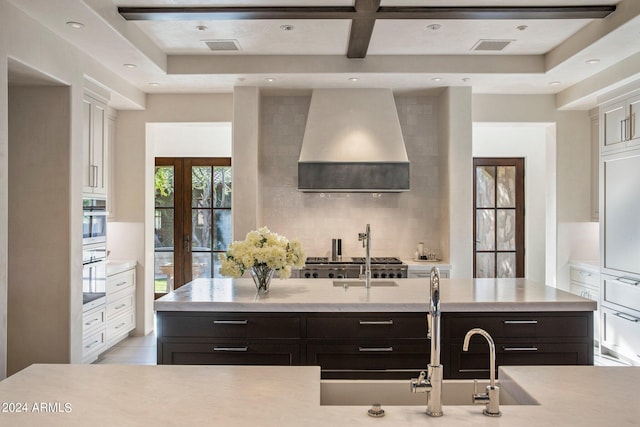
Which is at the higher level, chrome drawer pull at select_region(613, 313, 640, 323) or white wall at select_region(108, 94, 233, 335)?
white wall at select_region(108, 94, 233, 335)

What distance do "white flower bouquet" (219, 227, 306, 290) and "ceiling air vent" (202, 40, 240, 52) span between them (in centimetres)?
219

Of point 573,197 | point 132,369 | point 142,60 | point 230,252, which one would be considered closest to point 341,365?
point 230,252

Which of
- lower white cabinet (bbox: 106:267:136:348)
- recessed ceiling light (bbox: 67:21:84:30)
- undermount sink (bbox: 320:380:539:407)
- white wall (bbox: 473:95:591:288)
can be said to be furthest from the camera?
white wall (bbox: 473:95:591:288)

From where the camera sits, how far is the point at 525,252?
6.80m

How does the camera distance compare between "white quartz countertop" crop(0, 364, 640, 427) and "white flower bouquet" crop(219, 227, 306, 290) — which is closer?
"white quartz countertop" crop(0, 364, 640, 427)

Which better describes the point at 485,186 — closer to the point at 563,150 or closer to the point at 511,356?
the point at 563,150

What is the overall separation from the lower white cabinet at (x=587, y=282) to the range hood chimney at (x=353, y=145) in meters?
2.08

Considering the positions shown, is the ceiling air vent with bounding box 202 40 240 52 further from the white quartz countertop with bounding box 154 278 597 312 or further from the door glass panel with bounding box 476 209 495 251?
the door glass panel with bounding box 476 209 495 251

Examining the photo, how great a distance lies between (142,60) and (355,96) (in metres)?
2.17

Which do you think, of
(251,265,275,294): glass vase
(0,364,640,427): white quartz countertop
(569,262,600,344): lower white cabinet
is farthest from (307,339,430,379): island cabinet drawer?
(569,262,600,344): lower white cabinet

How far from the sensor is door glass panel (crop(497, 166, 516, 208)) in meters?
6.86

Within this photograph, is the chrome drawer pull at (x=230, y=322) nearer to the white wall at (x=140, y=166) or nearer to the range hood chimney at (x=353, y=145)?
the range hood chimney at (x=353, y=145)

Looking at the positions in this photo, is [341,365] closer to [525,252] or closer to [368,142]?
[368,142]

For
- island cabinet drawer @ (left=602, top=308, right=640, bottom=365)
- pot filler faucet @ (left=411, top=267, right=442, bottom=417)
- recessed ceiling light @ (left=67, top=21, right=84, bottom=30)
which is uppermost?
recessed ceiling light @ (left=67, top=21, right=84, bottom=30)
